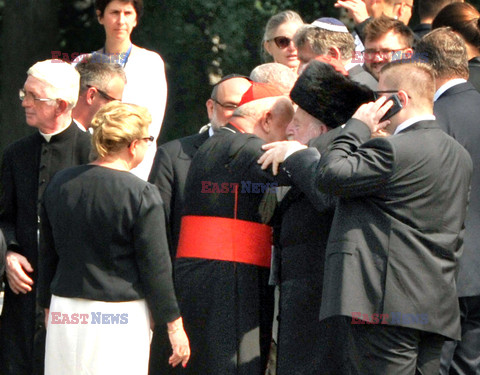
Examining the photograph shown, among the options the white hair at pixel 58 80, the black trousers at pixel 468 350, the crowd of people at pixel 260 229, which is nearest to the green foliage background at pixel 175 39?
the crowd of people at pixel 260 229

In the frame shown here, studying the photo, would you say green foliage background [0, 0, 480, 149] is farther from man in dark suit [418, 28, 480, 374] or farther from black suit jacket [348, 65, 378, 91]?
man in dark suit [418, 28, 480, 374]

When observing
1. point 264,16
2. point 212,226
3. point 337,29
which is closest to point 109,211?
point 212,226

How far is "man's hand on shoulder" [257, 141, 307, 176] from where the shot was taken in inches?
214

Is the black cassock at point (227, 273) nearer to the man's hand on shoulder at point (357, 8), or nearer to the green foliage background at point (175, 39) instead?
the man's hand on shoulder at point (357, 8)

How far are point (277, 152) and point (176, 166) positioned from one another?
1116 millimetres

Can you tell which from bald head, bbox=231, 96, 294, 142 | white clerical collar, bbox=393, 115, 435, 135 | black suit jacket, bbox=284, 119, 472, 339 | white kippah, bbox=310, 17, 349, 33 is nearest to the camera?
black suit jacket, bbox=284, 119, 472, 339

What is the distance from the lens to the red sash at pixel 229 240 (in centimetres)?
581

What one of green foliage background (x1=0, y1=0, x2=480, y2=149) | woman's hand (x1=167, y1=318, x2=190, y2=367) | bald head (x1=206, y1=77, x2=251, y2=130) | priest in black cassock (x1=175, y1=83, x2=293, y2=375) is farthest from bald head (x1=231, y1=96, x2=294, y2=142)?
green foliage background (x1=0, y1=0, x2=480, y2=149)

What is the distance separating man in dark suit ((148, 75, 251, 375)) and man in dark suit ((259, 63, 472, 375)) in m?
1.33

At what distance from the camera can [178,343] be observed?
219 inches

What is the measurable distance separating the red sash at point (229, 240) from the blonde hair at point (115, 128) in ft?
2.00

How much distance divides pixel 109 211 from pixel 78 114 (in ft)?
4.94

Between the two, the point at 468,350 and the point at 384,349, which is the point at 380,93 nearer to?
the point at 384,349

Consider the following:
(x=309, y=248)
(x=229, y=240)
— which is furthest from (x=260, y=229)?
Answer: (x=309, y=248)
